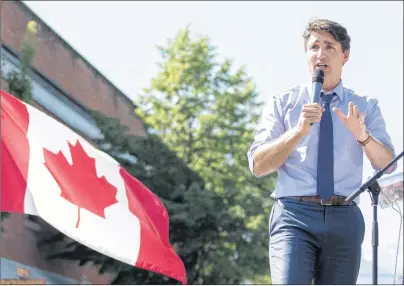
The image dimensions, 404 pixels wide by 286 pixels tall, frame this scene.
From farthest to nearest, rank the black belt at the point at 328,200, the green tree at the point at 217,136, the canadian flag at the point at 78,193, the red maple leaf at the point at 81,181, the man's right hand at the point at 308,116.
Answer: the green tree at the point at 217,136, the red maple leaf at the point at 81,181, the canadian flag at the point at 78,193, the black belt at the point at 328,200, the man's right hand at the point at 308,116

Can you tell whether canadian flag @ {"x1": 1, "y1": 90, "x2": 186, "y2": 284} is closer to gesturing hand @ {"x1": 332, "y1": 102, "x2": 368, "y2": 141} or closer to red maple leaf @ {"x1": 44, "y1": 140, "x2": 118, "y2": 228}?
red maple leaf @ {"x1": 44, "y1": 140, "x2": 118, "y2": 228}

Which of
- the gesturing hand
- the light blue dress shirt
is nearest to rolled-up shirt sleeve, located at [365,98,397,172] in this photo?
the light blue dress shirt

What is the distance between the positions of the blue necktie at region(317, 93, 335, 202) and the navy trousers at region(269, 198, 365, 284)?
0.08 metres

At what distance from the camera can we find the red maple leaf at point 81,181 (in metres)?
11.9

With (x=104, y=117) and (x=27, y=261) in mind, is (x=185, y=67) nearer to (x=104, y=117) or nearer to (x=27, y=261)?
(x=104, y=117)

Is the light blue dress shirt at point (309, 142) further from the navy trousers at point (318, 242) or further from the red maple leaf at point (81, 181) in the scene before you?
the red maple leaf at point (81, 181)

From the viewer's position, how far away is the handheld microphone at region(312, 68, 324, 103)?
5.34 meters

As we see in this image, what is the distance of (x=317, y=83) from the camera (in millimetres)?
5406

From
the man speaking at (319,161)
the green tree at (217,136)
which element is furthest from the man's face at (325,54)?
the green tree at (217,136)

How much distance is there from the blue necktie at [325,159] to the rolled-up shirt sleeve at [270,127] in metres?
0.21

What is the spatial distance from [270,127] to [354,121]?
0.43 m

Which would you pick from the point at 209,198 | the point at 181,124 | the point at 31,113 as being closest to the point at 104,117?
the point at 181,124

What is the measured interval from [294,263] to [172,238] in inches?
868

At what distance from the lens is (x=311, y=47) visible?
569 cm
